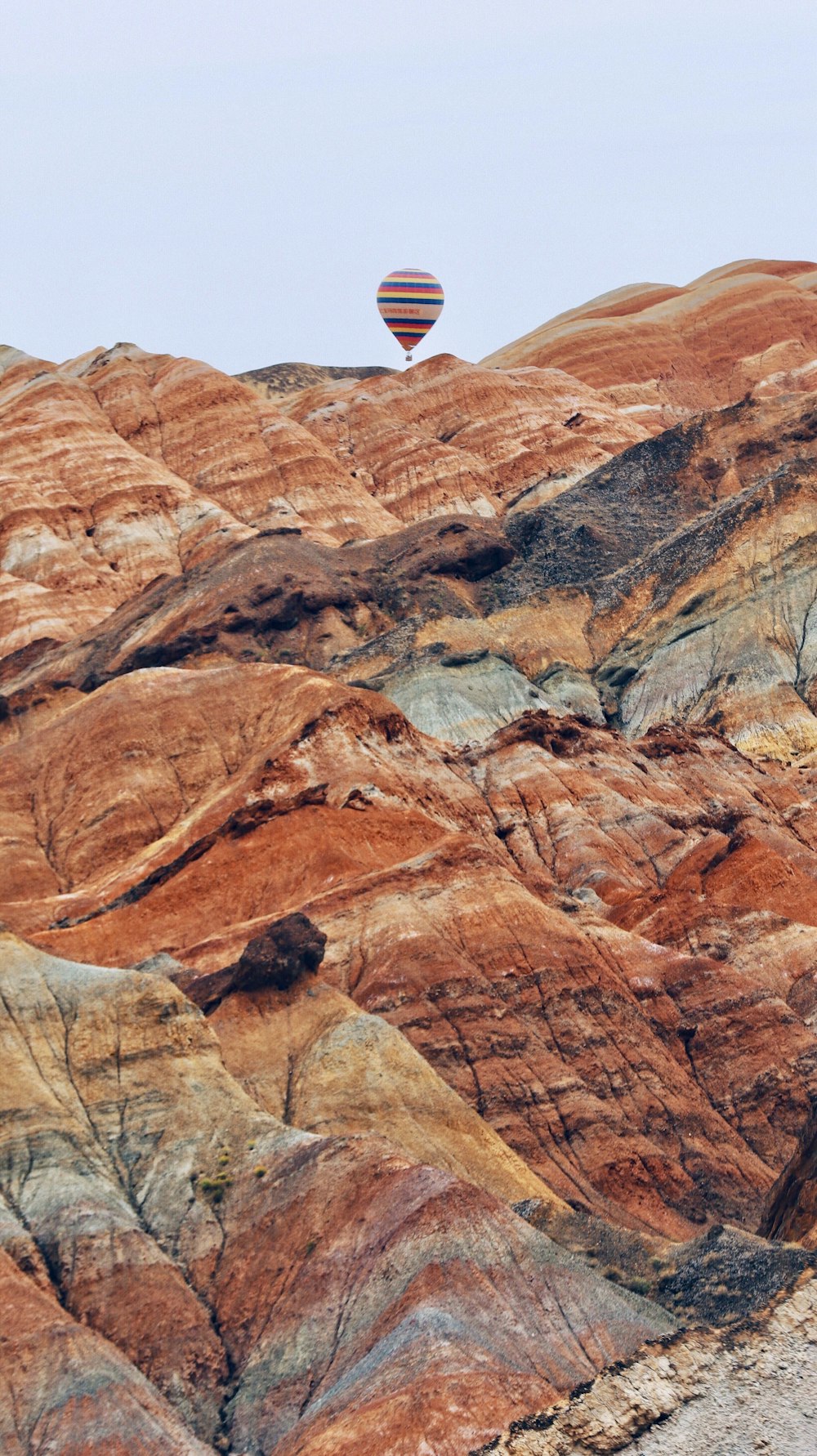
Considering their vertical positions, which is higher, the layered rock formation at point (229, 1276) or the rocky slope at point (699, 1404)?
the layered rock formation at point (229, 1276)

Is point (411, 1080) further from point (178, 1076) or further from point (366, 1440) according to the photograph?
point (366, 1440)

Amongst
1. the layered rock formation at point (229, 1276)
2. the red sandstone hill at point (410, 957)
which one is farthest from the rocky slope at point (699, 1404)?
the layered rock formation at point (229, 1276)

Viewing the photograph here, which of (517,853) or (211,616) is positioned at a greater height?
(211,616)

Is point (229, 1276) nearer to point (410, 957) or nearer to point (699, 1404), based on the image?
point (699, 1404)

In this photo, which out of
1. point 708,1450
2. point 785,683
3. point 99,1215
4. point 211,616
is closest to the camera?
point 708,1450

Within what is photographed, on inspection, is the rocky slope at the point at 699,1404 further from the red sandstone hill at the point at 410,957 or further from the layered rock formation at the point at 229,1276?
the layered rock formation at the point at 229,1276

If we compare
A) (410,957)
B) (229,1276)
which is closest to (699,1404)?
(229,1276)

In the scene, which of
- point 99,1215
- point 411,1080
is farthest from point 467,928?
point 99,1215

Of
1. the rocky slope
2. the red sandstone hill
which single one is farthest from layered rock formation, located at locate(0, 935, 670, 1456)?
the rocky slope
